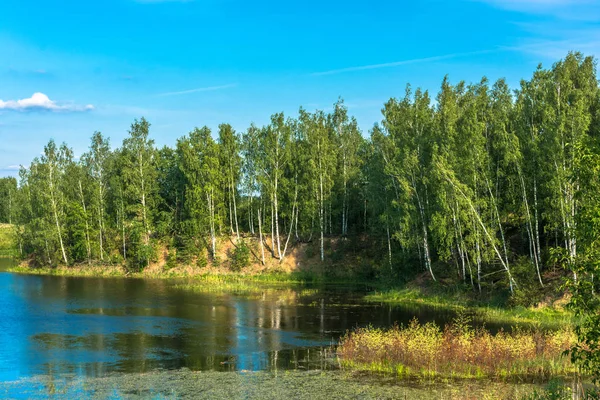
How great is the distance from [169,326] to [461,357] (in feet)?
66.3

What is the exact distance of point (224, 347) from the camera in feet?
99.1

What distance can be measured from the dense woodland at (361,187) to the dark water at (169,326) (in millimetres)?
8448

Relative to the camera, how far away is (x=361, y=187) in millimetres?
72688

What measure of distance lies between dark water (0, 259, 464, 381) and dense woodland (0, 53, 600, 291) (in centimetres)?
845

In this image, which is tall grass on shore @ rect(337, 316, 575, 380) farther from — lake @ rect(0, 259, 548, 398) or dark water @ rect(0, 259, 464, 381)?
dark water @ rect(0, 259, 464, 381)

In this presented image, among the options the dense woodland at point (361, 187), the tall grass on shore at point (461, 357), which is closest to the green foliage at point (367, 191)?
the dense woodland at point (361, 187)

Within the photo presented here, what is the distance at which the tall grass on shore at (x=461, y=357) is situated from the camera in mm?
23844

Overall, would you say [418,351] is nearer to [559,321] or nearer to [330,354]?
[330,354]

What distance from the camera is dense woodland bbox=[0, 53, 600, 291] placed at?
41.5 metres

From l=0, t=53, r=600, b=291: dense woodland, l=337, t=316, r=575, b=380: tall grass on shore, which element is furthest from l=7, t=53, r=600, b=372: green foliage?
l=337, t=316, r=575, b=380: tall grass on shore

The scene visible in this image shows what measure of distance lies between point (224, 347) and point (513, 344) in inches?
597

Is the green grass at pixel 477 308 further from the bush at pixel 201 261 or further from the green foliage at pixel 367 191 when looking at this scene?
the bush at pixel 201 261

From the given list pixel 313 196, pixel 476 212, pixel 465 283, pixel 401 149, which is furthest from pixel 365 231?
pixel 476 212

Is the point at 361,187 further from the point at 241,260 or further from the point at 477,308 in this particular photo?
the point at 477,308
